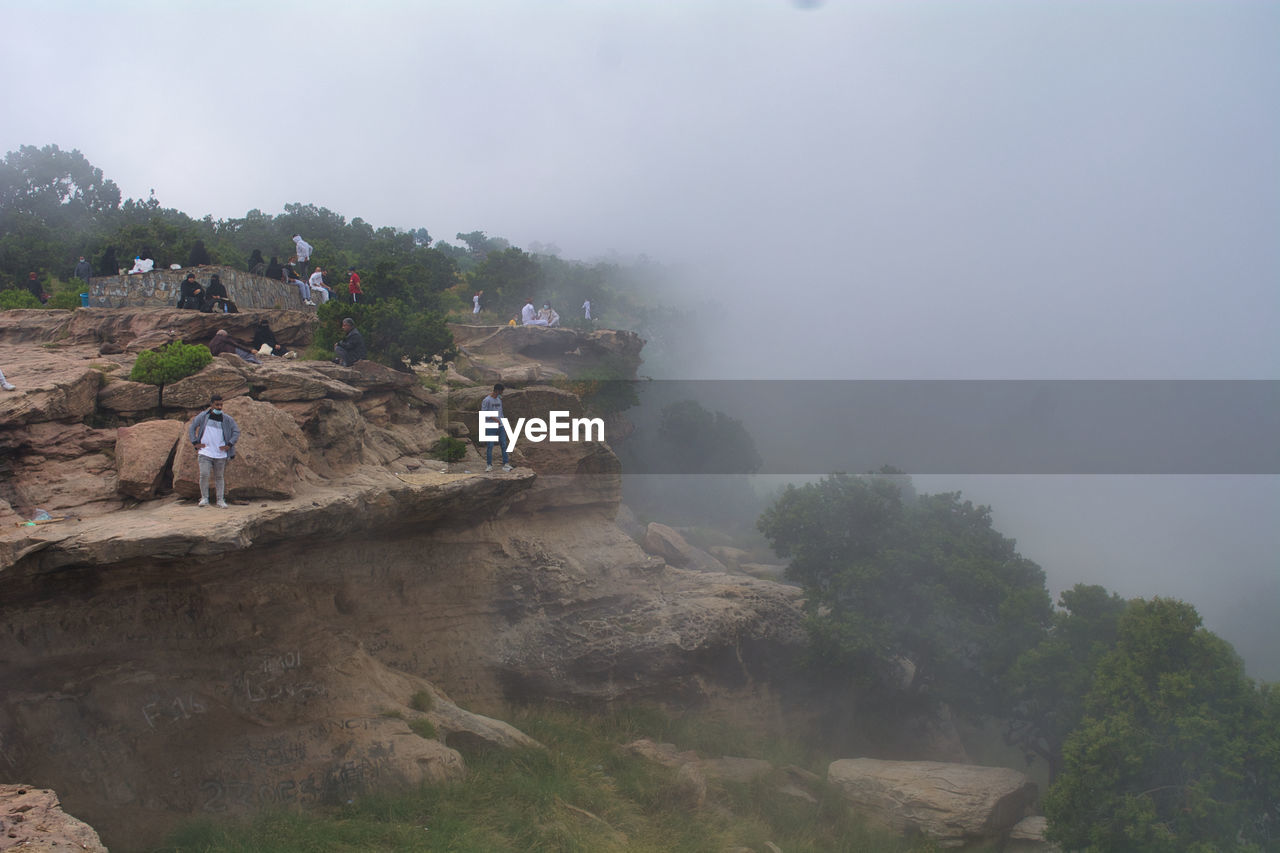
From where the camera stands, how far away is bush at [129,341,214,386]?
1579 cm

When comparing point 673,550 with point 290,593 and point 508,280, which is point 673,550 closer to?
point 290,593

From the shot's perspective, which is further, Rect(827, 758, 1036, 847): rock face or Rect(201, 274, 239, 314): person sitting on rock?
Rect(201, 274, 239, 314): person sitting on rock

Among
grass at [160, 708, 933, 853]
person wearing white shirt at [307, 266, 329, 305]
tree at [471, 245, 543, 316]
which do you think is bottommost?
grass at [160, 708, 933, 853]

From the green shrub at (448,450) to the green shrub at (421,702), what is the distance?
5692mm

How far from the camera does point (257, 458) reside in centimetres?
1367

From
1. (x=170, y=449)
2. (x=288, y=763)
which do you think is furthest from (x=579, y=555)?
(x=170, y=449)

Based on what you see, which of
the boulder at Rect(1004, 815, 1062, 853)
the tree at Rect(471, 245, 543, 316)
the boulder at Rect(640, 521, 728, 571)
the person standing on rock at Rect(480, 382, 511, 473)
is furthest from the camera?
the tree at Rect(471, 245, 543, 316)

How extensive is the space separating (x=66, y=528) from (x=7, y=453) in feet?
10.4

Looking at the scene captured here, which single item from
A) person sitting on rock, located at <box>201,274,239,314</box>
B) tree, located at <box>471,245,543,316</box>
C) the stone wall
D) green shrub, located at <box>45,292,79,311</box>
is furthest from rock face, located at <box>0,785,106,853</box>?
tree, located at <box>471,245,543,316</box>

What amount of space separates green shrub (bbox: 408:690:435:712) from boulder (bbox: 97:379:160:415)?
838 centimetres

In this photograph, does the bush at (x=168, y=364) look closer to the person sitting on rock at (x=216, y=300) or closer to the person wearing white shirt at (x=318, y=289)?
the person sitting on rock at (x=216, y=300)

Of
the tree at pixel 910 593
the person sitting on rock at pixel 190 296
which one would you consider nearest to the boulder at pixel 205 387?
the person sitting on rock at pixel 190 296

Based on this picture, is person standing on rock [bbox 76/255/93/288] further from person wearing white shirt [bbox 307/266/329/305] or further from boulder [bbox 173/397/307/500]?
boulder [bbox 173/397/307/500]

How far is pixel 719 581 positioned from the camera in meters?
23.7
